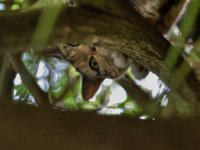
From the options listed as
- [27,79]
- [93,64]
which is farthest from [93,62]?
[27,79]

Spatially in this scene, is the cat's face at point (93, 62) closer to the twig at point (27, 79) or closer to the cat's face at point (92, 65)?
the cat's face at point (92, 65)

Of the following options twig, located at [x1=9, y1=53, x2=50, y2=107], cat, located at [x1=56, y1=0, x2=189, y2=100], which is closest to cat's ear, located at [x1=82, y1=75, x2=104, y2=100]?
cat, located at [x1=56, y1=0, x2=189, y2=100]

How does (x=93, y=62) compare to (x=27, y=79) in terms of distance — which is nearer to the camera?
(x=27, y=79)

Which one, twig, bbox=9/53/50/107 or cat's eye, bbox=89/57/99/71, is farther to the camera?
cat's eye, bbox=89/57/99/71

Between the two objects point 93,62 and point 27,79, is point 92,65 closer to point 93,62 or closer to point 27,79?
point 93,62

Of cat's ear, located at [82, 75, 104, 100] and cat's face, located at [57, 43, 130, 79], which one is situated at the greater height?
cat's face, located at [57, 43, 130, 79]

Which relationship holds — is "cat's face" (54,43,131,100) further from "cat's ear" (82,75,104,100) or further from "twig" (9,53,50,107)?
"twig" (9,53,50,107)

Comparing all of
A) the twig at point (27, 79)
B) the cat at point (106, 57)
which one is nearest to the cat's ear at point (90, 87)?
the cat at point (106, 57)
